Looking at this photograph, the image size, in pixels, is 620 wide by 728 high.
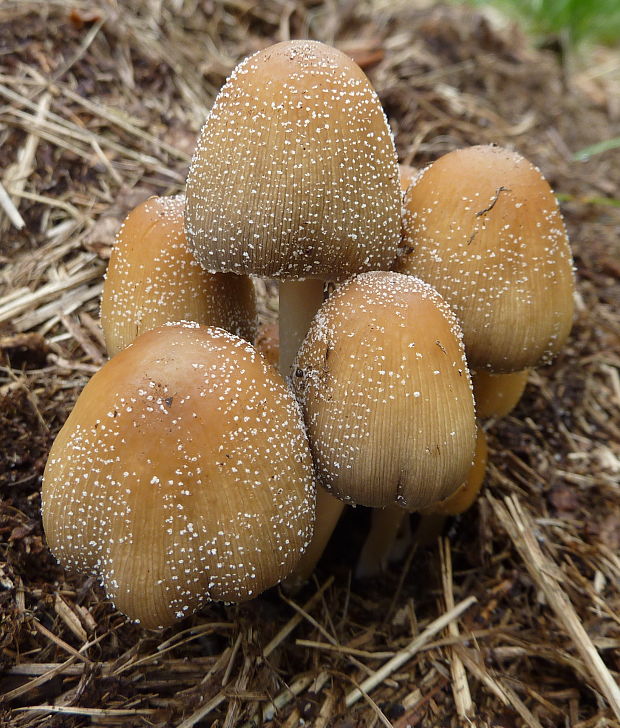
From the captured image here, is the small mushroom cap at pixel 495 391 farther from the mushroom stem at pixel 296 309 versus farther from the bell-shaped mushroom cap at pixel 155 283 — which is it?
the bell-shaped mushroom cap at pixel 155 283

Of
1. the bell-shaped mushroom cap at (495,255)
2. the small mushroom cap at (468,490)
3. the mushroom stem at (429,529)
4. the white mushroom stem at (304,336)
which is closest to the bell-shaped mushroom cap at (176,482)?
the white mushroom stem at (304,336)

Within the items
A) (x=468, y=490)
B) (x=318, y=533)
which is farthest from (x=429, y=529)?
(x=318, y=533)

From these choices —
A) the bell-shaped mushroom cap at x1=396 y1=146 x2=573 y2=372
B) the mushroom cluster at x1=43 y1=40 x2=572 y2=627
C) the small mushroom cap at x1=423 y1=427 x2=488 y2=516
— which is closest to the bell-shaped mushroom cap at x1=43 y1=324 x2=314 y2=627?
the mushroom cluster at x1=43 y1=40 x2=572 y2=627

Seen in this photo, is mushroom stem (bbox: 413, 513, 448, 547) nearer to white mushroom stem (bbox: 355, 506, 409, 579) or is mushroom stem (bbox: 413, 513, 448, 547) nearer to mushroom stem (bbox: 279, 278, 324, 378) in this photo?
white mushroom stem (bbox: 355, 506, 409, 579)

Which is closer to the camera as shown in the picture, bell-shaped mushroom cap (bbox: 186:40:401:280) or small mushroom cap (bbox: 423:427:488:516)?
bell-shaped mushroom cap (bbox: 186:40:401:280)

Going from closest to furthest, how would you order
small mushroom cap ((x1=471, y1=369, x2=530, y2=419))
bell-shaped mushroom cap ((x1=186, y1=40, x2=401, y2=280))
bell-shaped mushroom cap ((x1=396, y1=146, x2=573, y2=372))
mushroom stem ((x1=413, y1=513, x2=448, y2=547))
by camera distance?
bell-shaped mushroom cap ((x1=186, y1=40, x2=401, y2=280)) < bell-shaped mushroom cap ((x1=396, y1=146, x2=573, y2=372)) < small mushroom cap ((x1=471, y1=369, x2=530, y2=419)) < mushroom stem ((x1=413, y1=513, x2=448, y2=547))

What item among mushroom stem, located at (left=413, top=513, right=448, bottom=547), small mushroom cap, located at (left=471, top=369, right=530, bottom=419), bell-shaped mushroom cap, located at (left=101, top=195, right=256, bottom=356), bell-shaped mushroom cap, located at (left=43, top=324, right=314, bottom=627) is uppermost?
bell-shaped mushroom cap, located at (left=101, top=195, right=256, bottom=356)

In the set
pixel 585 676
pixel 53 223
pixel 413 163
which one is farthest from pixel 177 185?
pixel 585 676

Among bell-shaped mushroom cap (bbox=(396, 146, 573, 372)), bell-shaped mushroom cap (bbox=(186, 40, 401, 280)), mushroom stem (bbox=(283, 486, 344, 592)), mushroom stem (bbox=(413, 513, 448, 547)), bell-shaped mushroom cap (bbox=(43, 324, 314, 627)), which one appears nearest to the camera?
bell-shaped mushroom cap (bbox=(43, 324, 314, 627))
